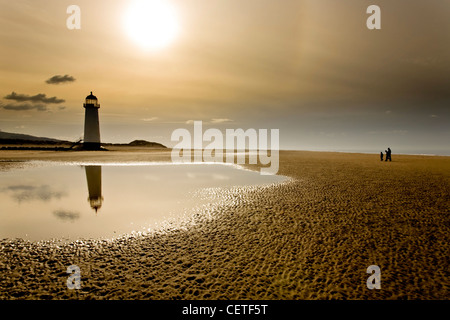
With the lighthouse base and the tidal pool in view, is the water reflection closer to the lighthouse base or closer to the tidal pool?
the tidal pool

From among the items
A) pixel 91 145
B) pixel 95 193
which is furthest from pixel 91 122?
pixel 95 193

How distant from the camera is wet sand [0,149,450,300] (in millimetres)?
5551

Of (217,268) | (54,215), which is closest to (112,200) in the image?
(54,215)

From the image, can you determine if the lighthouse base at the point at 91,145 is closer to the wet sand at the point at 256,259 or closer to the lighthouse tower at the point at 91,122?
the lighthouse tower at the point at 91,122

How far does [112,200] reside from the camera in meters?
13.7

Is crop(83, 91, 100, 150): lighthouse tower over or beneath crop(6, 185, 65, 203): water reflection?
over

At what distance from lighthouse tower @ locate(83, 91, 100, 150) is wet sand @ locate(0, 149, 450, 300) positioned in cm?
6209

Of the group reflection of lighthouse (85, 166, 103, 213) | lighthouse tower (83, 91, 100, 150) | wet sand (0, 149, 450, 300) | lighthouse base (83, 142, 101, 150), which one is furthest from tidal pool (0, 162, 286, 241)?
lighthouse base (83, 142, 101, 150)

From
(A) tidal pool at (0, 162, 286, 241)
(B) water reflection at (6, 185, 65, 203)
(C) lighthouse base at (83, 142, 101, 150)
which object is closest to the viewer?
(A) tidal pool at (0, 162, 286, 241)

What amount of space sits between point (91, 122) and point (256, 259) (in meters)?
67.4

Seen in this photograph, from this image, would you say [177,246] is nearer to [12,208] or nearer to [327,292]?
[327,292]

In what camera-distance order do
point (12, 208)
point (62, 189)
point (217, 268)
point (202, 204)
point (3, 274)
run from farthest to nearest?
point (62, 189)
point (202, 204)
point (12, 208)
point (217, 268)
point (3, 274)

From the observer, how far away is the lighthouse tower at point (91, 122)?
201ft

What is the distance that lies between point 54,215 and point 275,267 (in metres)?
10.5
